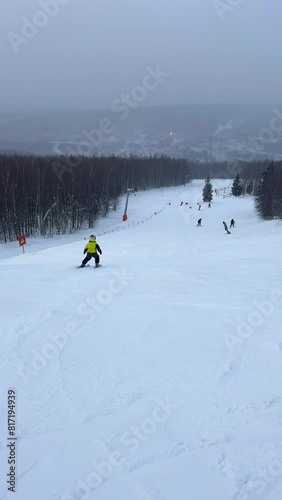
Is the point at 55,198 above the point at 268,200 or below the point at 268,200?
below

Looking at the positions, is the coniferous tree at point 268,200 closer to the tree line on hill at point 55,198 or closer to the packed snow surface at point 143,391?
the tree line on hill at point 55,198

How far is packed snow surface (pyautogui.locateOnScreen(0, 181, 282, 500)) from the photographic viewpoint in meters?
4.08

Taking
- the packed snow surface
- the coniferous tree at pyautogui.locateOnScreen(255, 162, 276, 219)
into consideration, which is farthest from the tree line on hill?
the packed snow surface

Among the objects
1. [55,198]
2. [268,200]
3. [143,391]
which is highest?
[268,200]

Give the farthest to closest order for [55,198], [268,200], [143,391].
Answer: [55,198], [268,200], [143,391]

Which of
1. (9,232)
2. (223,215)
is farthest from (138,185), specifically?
(9,232)

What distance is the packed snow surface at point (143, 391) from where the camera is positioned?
4.08 m

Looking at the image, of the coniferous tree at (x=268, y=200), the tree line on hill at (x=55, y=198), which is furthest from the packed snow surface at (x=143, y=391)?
the tree line on hill at (x=55, y=198)

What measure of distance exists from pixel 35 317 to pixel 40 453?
4.36 metres

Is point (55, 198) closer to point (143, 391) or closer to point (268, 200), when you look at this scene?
point (268, 200)

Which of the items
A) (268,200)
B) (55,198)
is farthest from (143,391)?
(55,198)

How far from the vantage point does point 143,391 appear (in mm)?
5602

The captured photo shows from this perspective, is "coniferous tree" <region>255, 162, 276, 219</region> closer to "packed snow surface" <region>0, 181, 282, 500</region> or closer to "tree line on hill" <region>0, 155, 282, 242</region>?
"tree line on hill" <region>0, 155, 282, 242</region>

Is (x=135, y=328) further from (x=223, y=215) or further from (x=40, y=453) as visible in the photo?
(x=223, y=215)
